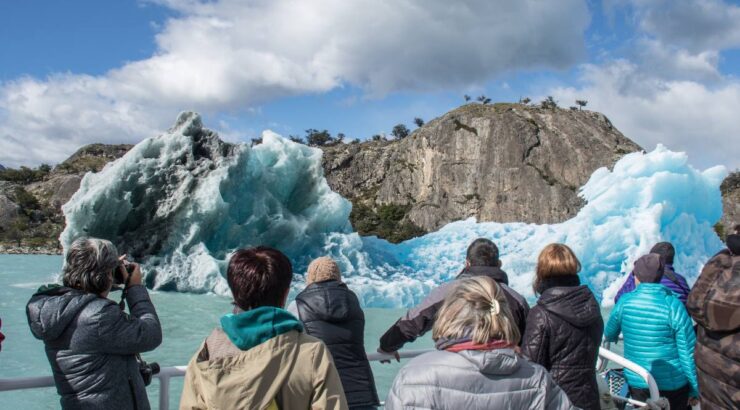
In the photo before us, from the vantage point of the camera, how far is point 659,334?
2.97 meters

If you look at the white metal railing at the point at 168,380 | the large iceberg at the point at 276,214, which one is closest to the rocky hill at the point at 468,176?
the large iceberg at the point at 276,214

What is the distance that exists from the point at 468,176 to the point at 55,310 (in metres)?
53.2

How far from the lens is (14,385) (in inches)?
87.1

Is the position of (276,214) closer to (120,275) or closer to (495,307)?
(120,275)

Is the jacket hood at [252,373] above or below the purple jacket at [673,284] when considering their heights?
below

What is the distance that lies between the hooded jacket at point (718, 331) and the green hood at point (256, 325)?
1.59 meters

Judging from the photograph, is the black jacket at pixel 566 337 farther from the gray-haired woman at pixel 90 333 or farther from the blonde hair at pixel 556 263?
the gray-haired woman at pixel 90 333

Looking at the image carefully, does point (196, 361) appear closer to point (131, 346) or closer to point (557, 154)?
point (131, 346)

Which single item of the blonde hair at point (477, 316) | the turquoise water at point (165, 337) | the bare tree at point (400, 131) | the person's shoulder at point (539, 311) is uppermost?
the bare tree at point (400, 131)

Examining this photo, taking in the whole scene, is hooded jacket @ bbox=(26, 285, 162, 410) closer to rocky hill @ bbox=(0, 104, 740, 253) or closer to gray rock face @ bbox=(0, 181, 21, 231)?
rocky hill @ bbox=(0, 104, 740, 253)

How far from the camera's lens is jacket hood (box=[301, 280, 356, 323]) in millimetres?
2447

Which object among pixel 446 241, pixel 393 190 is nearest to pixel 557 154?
pixel 393 190

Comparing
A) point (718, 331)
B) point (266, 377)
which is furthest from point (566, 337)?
point (266, 377)

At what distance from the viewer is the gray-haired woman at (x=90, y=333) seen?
6.70ft
